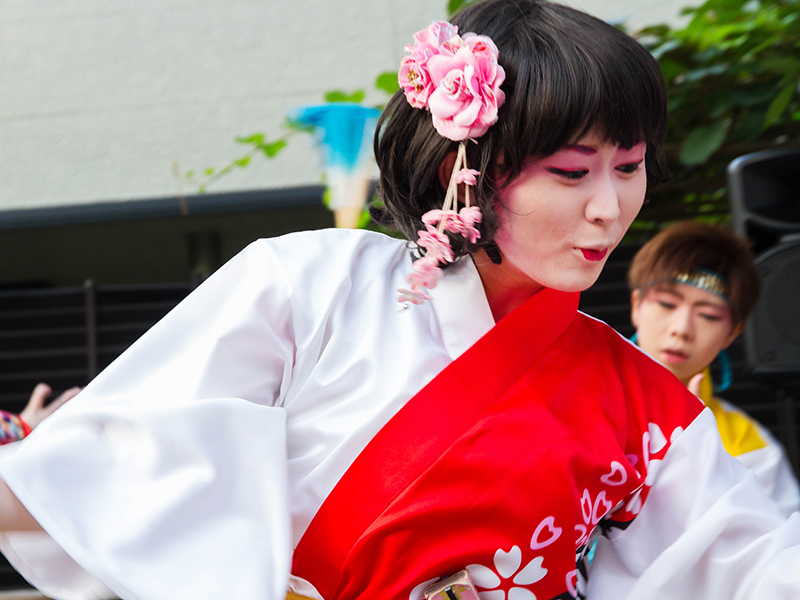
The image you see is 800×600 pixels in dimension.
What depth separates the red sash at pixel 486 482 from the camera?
0.86m

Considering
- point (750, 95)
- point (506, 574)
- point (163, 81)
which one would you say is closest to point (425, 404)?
point (506, 574)

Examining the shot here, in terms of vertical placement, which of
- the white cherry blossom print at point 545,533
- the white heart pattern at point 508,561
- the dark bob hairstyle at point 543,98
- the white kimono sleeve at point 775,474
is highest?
the dark bob hairstyle at point 543,98

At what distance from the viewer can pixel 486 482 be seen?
0.87m

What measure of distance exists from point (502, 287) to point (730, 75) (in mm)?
1633

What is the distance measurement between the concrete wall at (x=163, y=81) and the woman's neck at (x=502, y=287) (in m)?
3.13

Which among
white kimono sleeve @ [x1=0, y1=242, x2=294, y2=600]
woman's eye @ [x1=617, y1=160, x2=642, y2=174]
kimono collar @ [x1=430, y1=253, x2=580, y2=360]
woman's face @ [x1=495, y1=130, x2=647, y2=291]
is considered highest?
woman's eye @ [x1=617, y1=160, x2=642, y2=174]

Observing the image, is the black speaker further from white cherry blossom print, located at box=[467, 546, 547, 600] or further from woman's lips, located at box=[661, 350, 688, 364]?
white cherry blossom print, located at box=[467, 546, 547, 600]

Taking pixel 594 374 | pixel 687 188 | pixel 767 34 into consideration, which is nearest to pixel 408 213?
pixel 594 374

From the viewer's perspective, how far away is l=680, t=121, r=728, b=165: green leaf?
2.24 metres

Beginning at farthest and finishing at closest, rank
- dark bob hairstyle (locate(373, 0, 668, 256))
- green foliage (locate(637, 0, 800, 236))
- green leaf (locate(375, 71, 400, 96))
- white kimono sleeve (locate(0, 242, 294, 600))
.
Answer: green leaf (locate(375, 71, 400, 96)), green foliage (locate(637, 0, 800, 236)), dark bob hairstyle (locate(373, 0, 668, 256)), white kimono sleeve (locate(0, 242, 294, 600))

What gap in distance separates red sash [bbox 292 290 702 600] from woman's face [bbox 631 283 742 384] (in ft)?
3.59

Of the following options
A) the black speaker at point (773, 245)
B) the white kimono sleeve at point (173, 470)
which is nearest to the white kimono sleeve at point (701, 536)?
the white kimono sleeve at point (173, 470)

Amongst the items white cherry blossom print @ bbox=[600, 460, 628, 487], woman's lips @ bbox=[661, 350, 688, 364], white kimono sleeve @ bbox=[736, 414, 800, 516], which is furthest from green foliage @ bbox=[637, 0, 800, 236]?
white cherry blossom print @ bbox=[600, 460, 628, 487]

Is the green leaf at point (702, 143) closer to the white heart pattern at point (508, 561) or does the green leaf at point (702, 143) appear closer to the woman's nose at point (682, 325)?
the woman's nose at point (682, 325)
